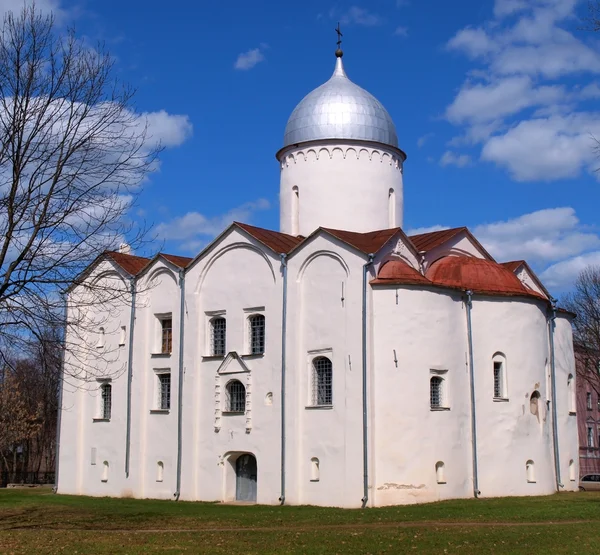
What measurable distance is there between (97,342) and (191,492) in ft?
27.3

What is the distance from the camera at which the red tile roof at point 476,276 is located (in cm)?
2964

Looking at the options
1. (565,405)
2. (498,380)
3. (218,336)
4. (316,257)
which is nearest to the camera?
(316,257)

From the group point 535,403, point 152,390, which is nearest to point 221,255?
point 152,390

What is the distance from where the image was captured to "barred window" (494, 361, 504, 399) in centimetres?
2939

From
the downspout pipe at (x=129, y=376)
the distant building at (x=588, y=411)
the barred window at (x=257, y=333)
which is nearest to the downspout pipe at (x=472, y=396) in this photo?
the barred window at (x=257, y=333)

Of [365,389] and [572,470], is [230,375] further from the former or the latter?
[572,470]

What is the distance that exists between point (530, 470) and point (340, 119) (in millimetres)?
15326

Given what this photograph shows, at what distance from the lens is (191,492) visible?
30.5 m

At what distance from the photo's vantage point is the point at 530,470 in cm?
2903

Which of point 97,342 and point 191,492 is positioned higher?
point 97,342

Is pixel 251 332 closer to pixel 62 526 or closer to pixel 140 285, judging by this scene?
pixel 140 285

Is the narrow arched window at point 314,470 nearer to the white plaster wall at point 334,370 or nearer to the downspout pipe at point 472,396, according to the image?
the white plaster wall at point 334,370

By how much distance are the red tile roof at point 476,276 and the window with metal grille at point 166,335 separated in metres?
10.3

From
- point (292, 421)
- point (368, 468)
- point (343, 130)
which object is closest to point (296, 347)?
point (292, 421)
